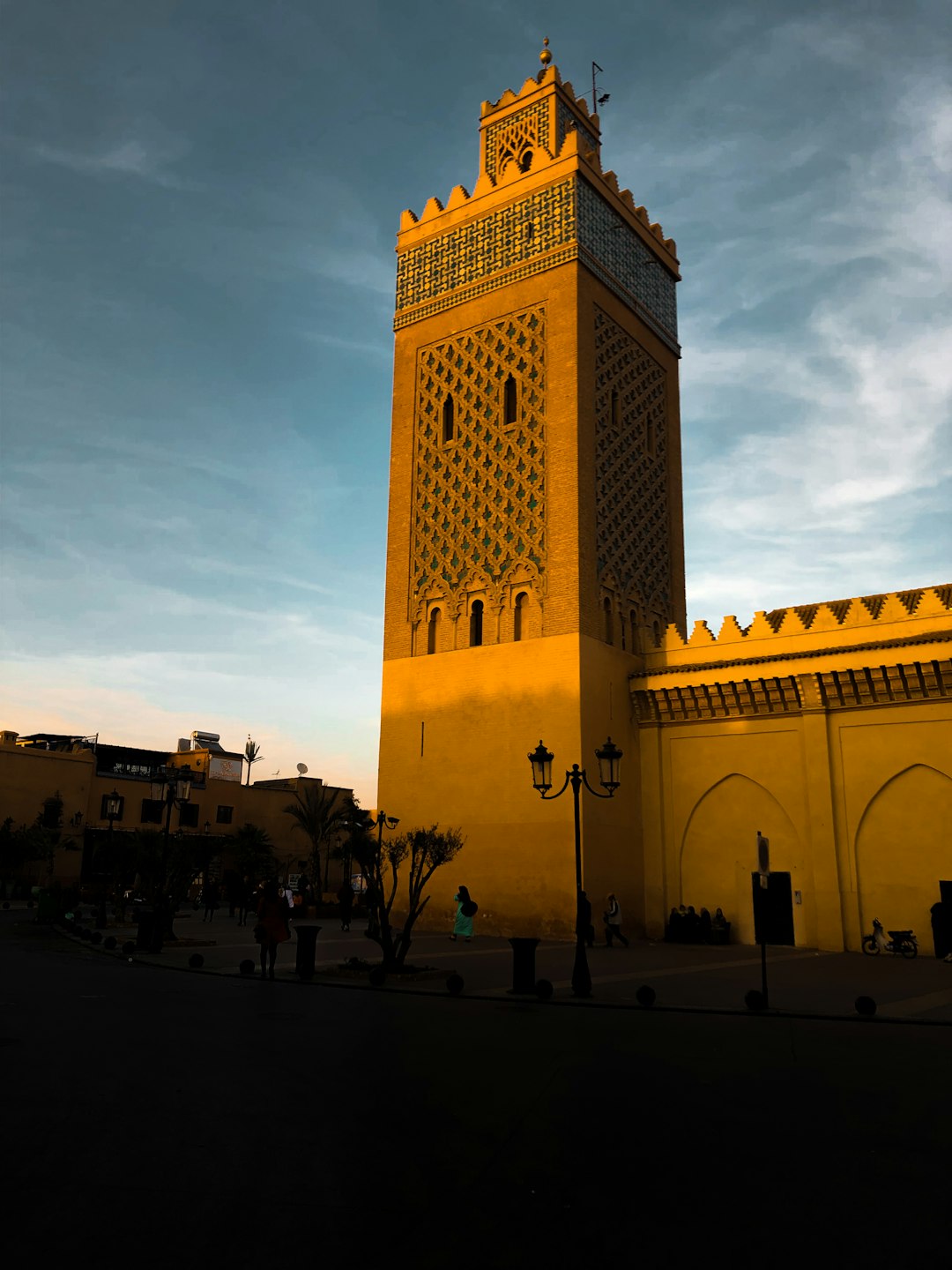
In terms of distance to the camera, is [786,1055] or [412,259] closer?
[786,1055]

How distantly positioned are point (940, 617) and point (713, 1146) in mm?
15794

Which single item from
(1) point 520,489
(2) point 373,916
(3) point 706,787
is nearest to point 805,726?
(3) point 706,787

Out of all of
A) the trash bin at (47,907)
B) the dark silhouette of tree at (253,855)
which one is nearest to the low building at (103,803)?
the dark silhouette of tree at (253,855)

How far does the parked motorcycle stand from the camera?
56.5 ft

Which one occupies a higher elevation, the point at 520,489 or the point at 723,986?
the point at 520,489

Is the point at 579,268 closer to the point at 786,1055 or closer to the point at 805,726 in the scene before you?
the point at 805,726

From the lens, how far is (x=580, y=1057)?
23.0 feet

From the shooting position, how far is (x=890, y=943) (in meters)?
17.5

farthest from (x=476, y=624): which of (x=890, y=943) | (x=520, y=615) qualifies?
(x=890, y=943)

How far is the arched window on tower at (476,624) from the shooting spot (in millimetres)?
21828

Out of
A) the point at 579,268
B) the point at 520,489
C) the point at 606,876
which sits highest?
the point at 579,268

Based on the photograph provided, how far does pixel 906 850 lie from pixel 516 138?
742 inches

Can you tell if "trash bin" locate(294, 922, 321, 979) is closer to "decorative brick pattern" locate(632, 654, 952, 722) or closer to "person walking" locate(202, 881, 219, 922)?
"decorative brick pattern" locate(632, 654, 952, 722)

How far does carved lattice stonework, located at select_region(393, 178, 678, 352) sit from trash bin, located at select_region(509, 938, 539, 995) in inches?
630
